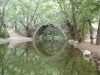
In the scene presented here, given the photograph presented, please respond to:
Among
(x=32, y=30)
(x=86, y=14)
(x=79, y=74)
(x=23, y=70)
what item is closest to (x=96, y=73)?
(x=79, y=74)

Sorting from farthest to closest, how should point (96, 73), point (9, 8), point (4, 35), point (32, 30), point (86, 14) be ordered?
1. point (32, 30)
2. point (9, 8)
3. point (4, 35)
4. point (86, 14)
5. point (96, 73)

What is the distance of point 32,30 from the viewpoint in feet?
142

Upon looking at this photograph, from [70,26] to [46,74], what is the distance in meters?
24.2

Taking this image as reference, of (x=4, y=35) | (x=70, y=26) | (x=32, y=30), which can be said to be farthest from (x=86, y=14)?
(x=32, y=30)

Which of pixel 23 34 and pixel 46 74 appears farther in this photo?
pixel 23 34

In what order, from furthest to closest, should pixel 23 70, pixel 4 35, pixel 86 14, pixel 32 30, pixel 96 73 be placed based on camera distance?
pixel 32 30
pixel 4 35
pixel 86 14
pixel 23 70
pixel 96 73

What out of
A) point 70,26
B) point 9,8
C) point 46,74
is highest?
point 9,8

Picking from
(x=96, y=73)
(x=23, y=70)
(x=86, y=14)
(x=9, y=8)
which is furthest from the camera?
(x=9, y=8)

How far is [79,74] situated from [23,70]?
2879 millimetres

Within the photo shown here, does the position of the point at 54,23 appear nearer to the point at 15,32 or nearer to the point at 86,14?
the point at 15,32

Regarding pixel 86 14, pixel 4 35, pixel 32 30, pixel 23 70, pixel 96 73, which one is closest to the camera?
pixel 96 73

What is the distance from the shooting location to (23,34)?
43.8 m

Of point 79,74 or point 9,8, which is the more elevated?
point 9,8

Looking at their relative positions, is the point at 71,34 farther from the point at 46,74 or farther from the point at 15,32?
the point at 46,74
